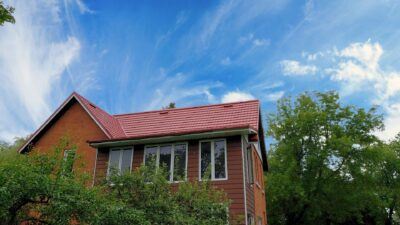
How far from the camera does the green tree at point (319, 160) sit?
26.2 meters

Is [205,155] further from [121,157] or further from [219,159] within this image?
[121,157]

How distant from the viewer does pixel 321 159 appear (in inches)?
1031

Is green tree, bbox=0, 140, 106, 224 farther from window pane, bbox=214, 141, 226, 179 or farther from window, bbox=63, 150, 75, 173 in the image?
window pane, bbox=214, 141, 226, 179

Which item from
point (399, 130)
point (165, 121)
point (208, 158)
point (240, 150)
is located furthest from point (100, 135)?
point (399, 130)

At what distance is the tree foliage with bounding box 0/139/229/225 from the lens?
25.6 ft

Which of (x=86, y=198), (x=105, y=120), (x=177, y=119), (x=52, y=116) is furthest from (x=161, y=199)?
(x=52, y=116)

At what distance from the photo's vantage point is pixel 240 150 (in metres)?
14.8

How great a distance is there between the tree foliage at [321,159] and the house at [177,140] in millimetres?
7763

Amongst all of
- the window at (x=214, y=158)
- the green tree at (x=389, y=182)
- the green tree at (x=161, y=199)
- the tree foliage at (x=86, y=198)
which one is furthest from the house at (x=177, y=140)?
the green tree at (x=389, y=182)

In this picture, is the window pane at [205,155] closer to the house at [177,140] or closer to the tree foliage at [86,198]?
the house at [177,140]

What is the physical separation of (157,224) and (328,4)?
15.0 meters

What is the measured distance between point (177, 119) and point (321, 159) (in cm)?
1375

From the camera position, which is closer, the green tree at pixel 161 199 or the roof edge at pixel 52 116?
the green tree at pixel 161 199

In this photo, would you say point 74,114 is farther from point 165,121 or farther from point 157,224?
point 157,224
